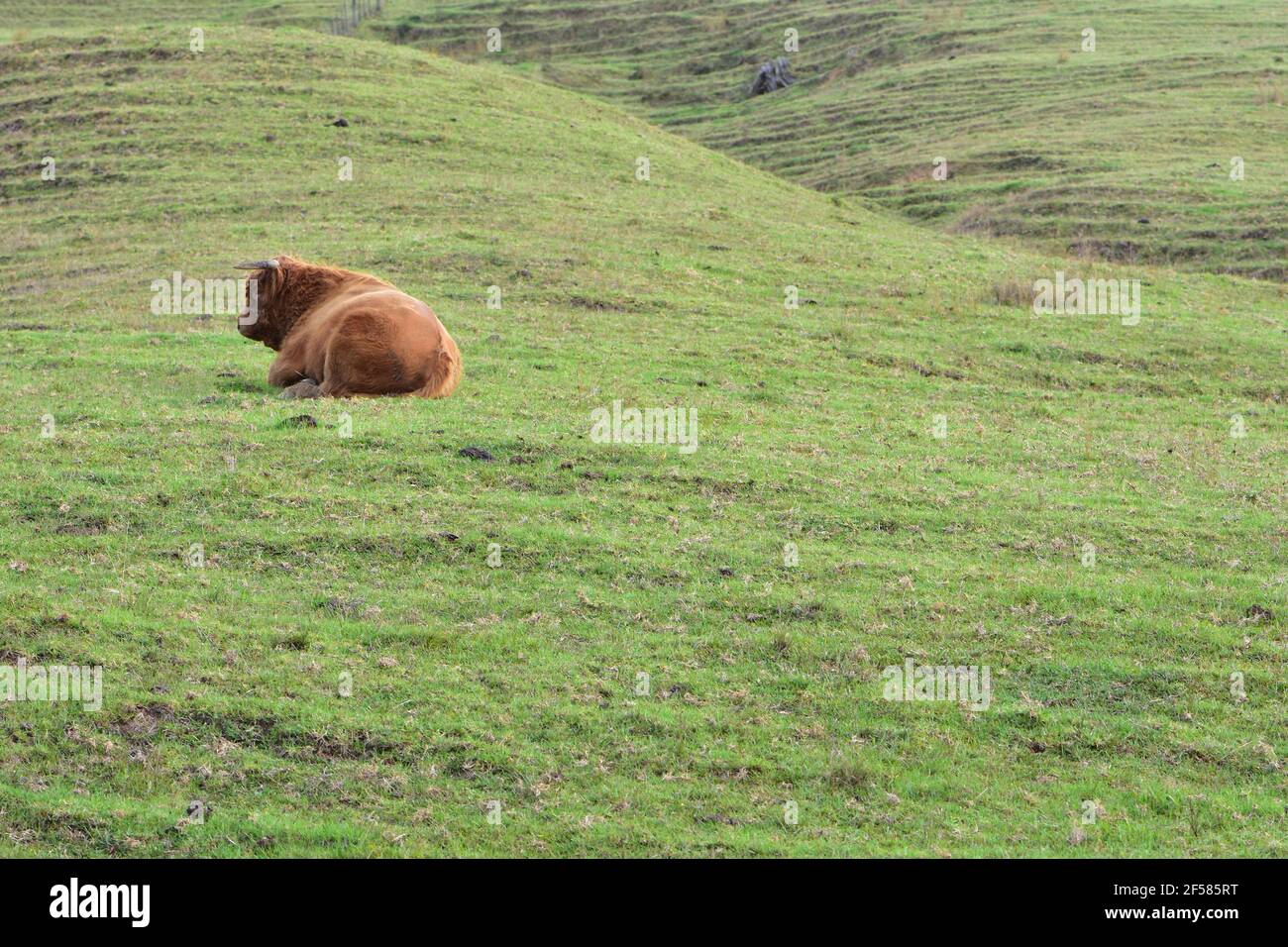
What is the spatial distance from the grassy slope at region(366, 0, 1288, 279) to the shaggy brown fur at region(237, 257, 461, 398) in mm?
22136

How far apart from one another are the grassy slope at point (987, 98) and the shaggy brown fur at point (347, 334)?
22.1m

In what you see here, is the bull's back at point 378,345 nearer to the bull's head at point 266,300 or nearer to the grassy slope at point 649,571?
A: the grassy slope at point 649,571

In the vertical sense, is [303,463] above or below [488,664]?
above

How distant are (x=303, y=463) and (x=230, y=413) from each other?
2.46m

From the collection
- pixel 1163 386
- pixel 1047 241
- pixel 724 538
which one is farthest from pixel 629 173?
pixel 724 538

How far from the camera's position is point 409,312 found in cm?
1816

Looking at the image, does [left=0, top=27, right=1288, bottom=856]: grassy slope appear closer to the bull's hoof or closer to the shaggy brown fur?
the shaggy brown fur

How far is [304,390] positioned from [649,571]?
7.23 metres

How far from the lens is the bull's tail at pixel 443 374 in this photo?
18781mm

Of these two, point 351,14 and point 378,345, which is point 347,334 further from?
point 351,14

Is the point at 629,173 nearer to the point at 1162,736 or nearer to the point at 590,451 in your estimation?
the point at 590,451

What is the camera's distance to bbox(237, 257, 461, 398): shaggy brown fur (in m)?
18.1

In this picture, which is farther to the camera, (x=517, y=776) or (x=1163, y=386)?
(x=1163, y=386)

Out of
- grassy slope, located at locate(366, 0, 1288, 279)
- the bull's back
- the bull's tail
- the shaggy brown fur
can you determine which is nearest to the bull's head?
the shaggy brown fur
